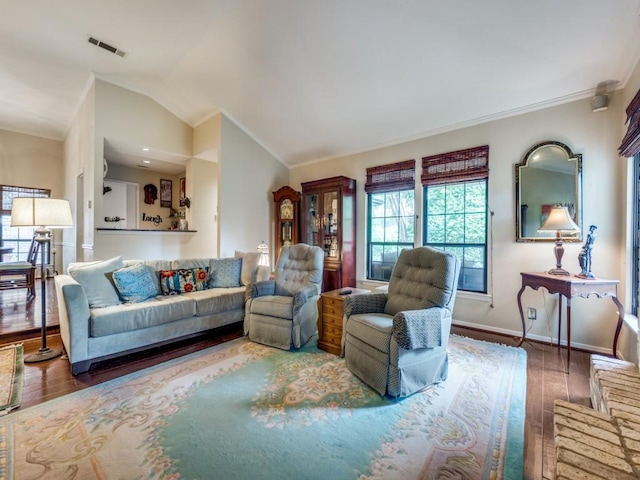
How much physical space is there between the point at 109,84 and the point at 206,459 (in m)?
5.35

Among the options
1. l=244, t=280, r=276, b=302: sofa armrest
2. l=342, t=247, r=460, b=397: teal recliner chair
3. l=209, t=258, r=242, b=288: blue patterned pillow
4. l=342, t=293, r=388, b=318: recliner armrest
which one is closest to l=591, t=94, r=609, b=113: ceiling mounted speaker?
l=342, t=247, r=460, b=397: teal recliner chair

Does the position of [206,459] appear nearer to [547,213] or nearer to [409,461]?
[409,461]

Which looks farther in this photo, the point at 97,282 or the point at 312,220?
the point at 312,220

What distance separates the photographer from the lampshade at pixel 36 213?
261 cm

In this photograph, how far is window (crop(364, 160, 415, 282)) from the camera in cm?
427

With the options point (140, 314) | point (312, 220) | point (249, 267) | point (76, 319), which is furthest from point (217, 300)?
point (312, 220)

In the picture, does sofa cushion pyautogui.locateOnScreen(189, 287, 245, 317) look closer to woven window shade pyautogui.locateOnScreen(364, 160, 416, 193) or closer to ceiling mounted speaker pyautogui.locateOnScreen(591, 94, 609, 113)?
woven window shade pyautogui.locateOnScreen(364, 160, 416, 193)

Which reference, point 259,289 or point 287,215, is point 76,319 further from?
point 287,215

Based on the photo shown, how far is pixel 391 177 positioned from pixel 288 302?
252 centimetres

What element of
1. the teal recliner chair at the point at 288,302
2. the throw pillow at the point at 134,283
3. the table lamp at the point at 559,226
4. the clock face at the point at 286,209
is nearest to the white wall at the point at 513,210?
the table lamp at the point at 559,226

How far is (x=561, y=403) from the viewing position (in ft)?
4.66

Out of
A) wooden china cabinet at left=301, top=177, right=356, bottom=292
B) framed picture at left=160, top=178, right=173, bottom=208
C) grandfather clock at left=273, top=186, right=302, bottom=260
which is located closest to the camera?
wooden china cabinet at left=301, top=177, right=356, bottom=292

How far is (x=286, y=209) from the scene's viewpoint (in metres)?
5.44

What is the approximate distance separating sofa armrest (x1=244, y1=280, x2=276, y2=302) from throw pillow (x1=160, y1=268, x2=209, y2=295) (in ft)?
2.05
